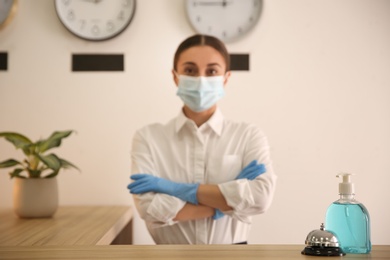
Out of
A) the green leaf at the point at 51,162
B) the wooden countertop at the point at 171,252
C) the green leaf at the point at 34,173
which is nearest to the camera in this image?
the wooden countertop at the point at 171,252

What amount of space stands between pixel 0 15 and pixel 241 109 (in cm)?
159

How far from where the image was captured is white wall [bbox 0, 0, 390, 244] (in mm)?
3477

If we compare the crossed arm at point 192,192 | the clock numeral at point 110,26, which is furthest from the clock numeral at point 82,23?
the crossed arm at point 192,192

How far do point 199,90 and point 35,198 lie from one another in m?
1.01

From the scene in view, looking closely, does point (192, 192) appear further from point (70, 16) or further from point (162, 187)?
point (70, 16)

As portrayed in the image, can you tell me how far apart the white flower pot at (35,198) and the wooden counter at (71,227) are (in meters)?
0.04

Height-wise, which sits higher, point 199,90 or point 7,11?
point 7,11

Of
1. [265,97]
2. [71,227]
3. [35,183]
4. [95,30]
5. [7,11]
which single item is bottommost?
[71,227]

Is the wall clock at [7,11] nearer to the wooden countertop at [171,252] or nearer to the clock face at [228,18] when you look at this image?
the clock face at [228,18]

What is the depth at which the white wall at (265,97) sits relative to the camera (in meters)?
3.48

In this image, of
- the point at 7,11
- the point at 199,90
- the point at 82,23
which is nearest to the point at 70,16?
the point at 82,23

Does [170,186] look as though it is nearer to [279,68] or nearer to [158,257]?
[158,257]

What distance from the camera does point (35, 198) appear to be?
280cm

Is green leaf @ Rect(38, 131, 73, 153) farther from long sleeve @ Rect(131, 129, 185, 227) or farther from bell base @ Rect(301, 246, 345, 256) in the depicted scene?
bell base @ Rect(301, 246, 345, 256)
